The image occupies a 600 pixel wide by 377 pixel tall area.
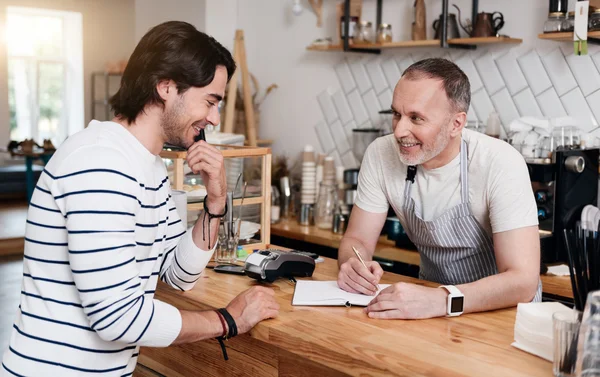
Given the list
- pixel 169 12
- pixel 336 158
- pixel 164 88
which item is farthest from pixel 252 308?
pixel 169 12

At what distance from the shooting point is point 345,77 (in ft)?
14.9

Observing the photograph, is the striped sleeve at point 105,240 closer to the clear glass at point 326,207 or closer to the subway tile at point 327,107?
the clear glass at point 326,207

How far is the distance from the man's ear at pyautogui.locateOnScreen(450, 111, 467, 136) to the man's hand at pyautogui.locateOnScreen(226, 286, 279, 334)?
0.80m

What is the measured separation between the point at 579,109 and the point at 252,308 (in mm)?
2287

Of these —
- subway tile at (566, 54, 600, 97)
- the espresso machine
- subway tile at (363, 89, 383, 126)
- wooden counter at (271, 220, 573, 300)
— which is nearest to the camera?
wooden counter at (271, 220, 573, 300)

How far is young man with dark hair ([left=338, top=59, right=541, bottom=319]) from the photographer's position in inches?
74.6

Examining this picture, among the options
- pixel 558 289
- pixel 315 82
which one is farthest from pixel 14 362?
pixel 315 82

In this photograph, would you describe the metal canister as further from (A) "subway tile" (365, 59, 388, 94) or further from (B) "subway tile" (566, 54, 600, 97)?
(B) "subway tile" (566, 54, 600, 97)

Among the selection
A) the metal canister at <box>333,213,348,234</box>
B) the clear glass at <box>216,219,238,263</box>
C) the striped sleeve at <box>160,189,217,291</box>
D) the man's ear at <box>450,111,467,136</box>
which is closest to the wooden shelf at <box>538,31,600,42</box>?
the man's ear at <box>450,111,467,136</box>

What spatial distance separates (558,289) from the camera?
2.83 meters

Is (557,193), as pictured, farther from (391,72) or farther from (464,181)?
(391,72)

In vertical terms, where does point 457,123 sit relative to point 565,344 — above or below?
above

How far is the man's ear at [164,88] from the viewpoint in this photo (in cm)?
169

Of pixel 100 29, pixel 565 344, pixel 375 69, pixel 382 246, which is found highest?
pixel 100 29
